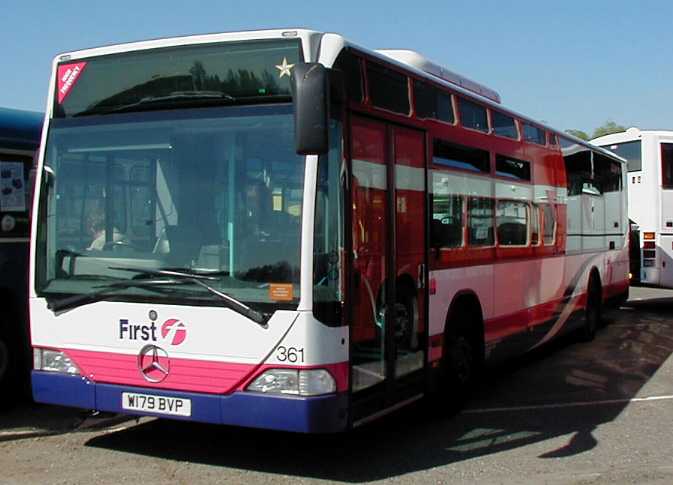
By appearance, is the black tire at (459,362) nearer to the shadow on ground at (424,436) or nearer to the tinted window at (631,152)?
the shadow on ground at (424,436)

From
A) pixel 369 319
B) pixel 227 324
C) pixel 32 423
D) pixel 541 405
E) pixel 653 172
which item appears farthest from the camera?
pixel 653 172

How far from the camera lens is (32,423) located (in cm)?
748

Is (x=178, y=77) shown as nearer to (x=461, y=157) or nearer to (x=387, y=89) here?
(x=387, y=89)

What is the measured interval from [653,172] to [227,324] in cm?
1336

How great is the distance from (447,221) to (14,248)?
13.7 ft

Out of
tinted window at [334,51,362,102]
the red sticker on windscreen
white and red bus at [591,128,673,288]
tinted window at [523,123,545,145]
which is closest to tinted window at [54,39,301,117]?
the red sticker on windscreen

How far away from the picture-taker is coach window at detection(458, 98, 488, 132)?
7.95m

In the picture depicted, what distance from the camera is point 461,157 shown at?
7762mm

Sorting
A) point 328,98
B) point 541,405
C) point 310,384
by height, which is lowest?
point 541,405

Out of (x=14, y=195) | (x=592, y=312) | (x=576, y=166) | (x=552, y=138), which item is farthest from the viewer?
(x=592, y=312)

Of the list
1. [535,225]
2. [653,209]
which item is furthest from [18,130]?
[653,209]

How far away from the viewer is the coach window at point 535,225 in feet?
32.0

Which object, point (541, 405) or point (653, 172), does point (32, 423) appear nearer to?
point (541, 405)

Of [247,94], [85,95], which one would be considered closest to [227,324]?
[247,94]
